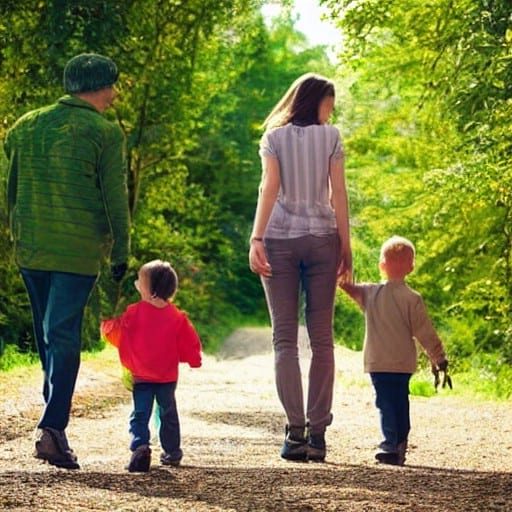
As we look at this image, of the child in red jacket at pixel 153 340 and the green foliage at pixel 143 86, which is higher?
the green foliage at pixel 143 86

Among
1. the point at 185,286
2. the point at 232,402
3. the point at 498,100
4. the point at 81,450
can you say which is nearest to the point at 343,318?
the point at 185,286

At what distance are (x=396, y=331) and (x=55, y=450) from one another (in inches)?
83.1

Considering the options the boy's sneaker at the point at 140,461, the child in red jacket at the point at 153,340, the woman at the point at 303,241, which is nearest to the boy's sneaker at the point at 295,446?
the woman at the point at 303,241

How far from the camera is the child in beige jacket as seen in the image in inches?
315

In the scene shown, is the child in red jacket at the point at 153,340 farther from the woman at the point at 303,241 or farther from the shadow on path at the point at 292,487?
the woman at the point at 303,241

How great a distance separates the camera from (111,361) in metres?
18.8

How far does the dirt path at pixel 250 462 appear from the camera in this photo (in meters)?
6.00

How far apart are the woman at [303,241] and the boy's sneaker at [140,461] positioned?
106 cm

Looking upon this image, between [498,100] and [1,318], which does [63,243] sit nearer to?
[498,100]

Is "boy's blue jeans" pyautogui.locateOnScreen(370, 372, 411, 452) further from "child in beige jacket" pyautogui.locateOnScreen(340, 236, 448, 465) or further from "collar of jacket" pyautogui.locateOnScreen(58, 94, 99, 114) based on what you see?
"collar of jacket" pyautogui.locateOnScreen(58, 94, 99, 114)

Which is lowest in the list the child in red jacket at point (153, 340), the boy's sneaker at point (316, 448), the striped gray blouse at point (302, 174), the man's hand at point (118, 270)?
the boy's sneaker at point (316, 448)

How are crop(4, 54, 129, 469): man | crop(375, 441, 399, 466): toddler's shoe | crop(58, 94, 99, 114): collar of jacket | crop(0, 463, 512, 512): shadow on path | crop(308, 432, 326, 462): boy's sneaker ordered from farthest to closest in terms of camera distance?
1. crop(375, 441, 399, 466): toddler's shoe
2. crop(308, 432, 326, 462): boy's sneaker
3. crop(58, 94, 99, 114): collar of jacket
4. crop(4, 54, 129, 469): man
5. crop(0, 463, 512, 512): shadow on path

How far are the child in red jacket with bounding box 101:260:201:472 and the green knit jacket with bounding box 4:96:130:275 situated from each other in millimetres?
300

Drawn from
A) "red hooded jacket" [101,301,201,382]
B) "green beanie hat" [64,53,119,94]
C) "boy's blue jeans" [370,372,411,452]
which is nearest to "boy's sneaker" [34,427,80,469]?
"red hooded jacket" [101,301,201,382]
